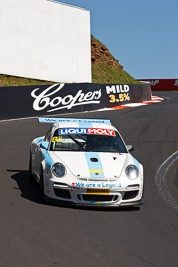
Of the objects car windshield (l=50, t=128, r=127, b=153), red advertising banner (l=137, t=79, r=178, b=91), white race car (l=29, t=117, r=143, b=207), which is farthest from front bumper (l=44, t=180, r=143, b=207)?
red advertising banner (l=137, t=79, r=178, b=91)

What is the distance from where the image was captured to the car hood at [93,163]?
302 inches

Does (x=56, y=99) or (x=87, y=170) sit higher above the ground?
(x=56, y=99)

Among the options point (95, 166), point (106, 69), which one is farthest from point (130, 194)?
point (106, 69)

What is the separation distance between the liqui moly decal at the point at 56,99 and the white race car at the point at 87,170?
40.1 feet

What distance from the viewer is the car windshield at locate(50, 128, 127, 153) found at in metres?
8.63

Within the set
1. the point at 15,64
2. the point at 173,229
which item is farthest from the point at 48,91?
the point at 173,229

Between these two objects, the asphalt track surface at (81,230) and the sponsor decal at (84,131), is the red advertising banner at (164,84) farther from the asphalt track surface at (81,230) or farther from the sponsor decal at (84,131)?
the sponsor decal at (84,131)

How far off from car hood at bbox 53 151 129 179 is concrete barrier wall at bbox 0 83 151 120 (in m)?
11.7

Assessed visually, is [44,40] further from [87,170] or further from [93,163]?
[87,170]

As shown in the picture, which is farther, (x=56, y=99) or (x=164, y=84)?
(x=164, y=84)

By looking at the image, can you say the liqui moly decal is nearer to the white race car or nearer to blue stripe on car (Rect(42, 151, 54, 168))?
the white race car

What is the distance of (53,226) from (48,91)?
50.7 feet

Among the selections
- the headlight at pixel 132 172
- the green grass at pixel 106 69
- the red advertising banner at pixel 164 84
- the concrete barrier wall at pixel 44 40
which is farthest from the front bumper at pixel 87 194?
the red advertising banner at pixel 164 84

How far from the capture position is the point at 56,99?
22.0 m
